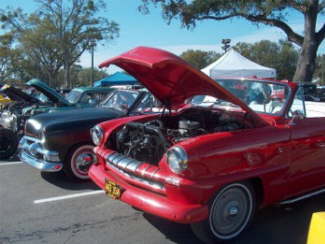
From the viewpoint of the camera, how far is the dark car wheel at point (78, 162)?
17.5 feet

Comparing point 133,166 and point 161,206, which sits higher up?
point 133,166

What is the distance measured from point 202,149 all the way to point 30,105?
698cm

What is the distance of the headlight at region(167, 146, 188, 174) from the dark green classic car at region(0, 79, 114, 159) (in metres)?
4.76

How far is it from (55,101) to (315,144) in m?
5.93

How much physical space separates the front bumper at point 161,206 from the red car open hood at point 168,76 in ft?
3.75

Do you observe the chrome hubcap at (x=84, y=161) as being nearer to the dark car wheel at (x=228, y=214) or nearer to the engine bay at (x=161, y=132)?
the engine bay at (x=161, y=132)

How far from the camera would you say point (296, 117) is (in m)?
4.00

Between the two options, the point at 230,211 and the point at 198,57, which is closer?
the point at 230,211

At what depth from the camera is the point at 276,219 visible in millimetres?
4020

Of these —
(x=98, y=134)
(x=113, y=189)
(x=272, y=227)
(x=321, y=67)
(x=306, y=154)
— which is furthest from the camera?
(x=321, y=67)

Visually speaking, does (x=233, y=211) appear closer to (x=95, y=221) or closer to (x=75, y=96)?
(x=95, y=221)

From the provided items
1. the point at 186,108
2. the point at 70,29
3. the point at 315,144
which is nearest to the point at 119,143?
the point at 186,108

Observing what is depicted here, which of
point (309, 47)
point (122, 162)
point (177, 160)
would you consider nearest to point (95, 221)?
point (122, 162)

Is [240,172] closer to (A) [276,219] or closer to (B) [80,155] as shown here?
(A) [276,219]
